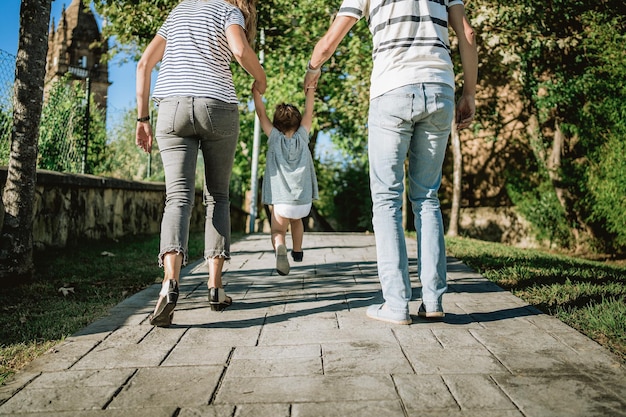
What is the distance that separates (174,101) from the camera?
3160 millimetres

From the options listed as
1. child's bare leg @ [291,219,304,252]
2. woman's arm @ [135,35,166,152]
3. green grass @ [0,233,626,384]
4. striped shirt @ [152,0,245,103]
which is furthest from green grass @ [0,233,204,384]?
striped shirt @ [152,0,245,103]

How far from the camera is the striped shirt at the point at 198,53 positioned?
3191 mm

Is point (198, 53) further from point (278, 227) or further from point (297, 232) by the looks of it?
point (297, 232)

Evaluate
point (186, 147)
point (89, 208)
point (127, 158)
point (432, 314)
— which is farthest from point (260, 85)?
point (127, 158)

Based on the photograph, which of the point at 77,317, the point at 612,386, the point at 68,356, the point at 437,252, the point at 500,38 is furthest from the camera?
the point at 500,38

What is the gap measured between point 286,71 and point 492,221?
6305 millimetres

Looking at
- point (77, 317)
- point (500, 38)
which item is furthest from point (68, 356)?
point (500, 38)

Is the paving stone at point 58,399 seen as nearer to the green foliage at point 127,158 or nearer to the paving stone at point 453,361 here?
the paving stone at point 453,361

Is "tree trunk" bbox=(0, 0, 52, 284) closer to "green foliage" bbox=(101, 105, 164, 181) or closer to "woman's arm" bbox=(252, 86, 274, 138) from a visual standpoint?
"woman's arm" bbox=(252, 86, 274, 138)

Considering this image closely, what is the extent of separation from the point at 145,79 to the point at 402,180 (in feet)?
5.27

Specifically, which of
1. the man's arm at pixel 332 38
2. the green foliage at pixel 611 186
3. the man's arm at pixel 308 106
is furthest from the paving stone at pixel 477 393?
the green foliage at pixel 611 186

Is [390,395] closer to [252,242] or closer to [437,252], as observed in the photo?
[437,252]

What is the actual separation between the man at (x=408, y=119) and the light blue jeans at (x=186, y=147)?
73 cm

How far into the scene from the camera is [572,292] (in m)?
3.82
